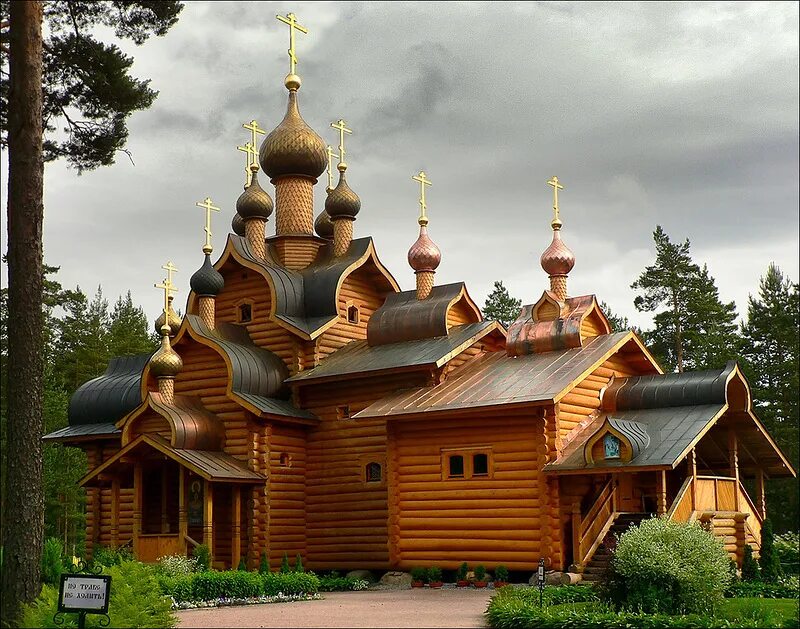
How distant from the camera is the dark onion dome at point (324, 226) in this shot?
30641mm

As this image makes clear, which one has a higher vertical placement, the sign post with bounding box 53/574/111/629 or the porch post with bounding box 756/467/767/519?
the porch post with bounding box 756/467/767/519

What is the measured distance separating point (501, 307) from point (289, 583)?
28.1 metres

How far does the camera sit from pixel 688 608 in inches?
608

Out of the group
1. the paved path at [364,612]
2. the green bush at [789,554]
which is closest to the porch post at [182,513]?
the paved path at [364,612]

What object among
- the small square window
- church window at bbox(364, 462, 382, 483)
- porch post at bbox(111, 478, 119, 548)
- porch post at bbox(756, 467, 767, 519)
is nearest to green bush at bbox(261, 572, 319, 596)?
the small square window

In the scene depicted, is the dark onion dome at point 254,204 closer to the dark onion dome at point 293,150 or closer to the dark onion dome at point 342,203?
the dark onion dome at point 293,150

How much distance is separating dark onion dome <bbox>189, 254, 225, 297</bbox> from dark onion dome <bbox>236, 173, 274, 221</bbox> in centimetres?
284

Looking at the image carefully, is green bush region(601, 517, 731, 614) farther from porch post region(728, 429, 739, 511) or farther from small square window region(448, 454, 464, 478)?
porch post region(728, 429, 739, 511)

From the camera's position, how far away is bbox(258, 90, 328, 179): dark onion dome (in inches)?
1130

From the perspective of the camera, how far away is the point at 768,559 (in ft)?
69.7

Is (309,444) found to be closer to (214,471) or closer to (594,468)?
(214,471)

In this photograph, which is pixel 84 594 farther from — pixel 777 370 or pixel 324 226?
pixel 777 370

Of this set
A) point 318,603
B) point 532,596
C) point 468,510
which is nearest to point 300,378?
point 468,510

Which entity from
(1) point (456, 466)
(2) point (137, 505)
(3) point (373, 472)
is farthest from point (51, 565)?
(3) point (373, 472)
